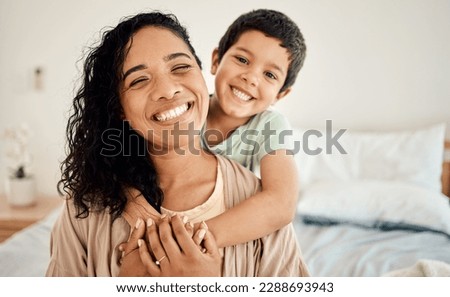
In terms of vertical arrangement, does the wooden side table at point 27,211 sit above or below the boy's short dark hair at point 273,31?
below

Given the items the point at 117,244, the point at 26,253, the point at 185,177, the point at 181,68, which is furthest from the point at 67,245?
the point at 26,253

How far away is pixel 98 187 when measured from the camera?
62 cm

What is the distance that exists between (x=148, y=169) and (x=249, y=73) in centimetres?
21

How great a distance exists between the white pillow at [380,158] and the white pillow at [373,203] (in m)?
0.03

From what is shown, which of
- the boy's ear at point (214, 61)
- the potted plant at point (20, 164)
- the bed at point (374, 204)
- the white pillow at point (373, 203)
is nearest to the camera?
the boy's ear at point (214, 61)

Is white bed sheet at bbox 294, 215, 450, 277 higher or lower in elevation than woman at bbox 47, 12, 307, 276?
lower

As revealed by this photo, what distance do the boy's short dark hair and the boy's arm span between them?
14 cm

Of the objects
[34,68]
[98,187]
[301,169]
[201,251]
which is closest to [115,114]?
[98,187]

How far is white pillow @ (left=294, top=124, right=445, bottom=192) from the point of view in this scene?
0.89 m

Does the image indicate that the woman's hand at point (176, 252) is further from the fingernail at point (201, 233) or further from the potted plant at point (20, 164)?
the potted plant at point (20, 164)

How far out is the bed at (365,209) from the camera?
0.96 metres

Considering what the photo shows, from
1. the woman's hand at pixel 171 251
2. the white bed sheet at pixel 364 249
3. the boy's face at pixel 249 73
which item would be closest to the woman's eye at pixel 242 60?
the boy's face at pixel 249 73

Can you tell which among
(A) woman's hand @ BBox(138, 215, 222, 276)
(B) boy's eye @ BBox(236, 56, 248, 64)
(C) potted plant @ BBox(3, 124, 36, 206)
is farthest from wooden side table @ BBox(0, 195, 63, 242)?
(B) boy's eye @ BBox(236, 56, 248, 64)

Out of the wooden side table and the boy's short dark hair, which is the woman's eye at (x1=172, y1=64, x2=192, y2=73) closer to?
the boy's short dark hair
